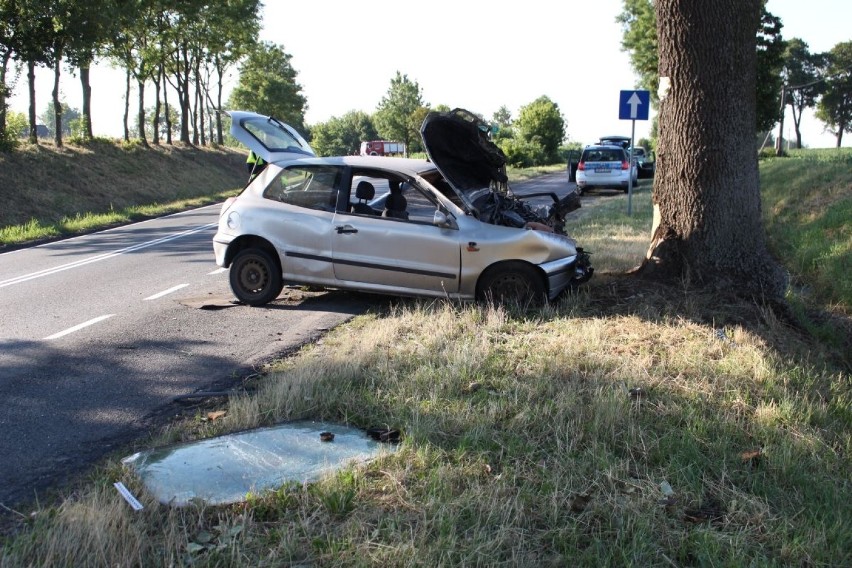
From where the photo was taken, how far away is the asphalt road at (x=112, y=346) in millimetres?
4695

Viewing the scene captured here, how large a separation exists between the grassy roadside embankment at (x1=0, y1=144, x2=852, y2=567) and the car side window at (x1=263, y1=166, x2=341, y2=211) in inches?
78.8

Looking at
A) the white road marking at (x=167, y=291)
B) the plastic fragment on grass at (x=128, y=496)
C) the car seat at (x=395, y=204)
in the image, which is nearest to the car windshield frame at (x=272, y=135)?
the white road marking at (x=167, y=291)

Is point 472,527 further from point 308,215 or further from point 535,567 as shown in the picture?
point 308,215

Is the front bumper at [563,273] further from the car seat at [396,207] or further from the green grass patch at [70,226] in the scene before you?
the green grass patch at [70,226]

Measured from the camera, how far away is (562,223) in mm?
9609

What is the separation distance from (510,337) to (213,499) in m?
3.42

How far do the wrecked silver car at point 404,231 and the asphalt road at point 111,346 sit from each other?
2.05 feet

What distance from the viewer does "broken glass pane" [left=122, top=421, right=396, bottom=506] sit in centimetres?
381

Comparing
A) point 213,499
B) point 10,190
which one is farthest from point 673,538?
point 10,190

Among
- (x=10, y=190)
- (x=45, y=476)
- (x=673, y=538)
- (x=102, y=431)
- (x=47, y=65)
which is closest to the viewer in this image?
(x=673, y=538)

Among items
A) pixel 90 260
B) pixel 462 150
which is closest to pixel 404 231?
pixel 462 150

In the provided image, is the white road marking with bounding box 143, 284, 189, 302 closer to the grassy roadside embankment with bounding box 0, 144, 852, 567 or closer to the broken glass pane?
the grassy roadside embankment with bounding box 0, 144, 852, 567

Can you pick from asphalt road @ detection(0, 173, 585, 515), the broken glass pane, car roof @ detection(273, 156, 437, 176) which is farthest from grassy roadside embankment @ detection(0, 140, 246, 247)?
the broken glass pane

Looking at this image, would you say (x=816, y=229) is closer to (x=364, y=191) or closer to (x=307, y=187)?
(x=364, y=191)
